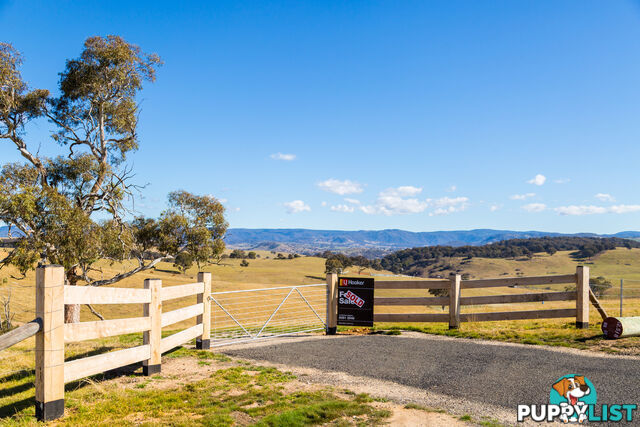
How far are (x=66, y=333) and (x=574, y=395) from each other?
7444 mm

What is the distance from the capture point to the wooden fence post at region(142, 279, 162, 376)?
840 centimetres

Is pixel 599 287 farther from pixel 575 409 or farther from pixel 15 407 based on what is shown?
pixel 15 407

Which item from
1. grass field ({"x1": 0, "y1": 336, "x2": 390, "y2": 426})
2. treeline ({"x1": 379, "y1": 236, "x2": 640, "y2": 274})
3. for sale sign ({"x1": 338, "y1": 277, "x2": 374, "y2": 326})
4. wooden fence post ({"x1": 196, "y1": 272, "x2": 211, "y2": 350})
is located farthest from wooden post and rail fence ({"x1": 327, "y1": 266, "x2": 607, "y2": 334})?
treeline ({"x1": 379, "y1": 236, "x2": 640, "y2": 274})

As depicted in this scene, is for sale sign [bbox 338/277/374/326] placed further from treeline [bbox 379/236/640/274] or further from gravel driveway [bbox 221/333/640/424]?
treeline [bbox 379/236/640/274]

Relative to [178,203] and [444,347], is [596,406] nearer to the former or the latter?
[444,347]

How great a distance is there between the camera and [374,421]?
592 centimetres

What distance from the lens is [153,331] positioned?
8438 millimetres

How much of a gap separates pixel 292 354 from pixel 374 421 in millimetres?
4875

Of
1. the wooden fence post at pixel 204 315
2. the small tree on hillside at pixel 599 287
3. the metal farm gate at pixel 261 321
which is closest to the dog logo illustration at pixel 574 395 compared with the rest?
the metal farm gate at pixel 261 321

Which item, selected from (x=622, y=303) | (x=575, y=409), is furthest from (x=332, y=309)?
(x=622, y=303)

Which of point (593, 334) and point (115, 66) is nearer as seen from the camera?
point (593, 334)

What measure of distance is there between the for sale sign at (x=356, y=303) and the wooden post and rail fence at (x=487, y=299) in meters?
0.23

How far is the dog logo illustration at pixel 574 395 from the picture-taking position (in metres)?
6.23

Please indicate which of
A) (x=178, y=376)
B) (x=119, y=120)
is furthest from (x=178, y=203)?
(x=178, y=376)
